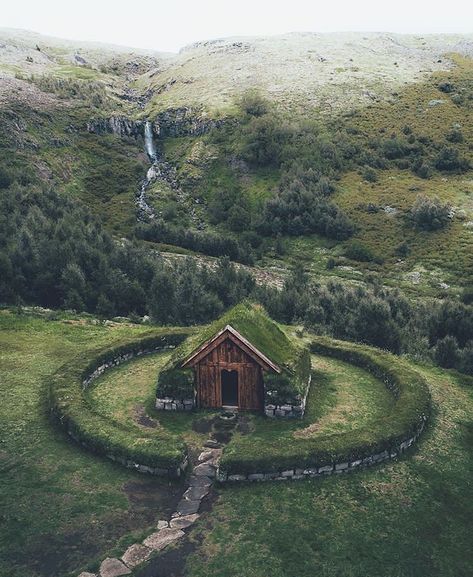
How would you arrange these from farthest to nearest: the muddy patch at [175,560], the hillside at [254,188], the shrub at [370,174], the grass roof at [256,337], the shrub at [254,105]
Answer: the shrub at [254,105], the shrub at [370,174], the hillside at [254,188], the grass roof at [256,337], the muddy patch at [175,560]

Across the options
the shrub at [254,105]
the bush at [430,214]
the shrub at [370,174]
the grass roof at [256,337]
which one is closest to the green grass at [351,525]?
the grass roof at [256,337]

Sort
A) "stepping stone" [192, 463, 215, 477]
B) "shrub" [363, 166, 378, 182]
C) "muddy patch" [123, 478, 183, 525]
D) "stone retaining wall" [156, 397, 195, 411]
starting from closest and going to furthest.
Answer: "muddy patch" [123, 478, 183, 525]
"stepping stone" [192, 463, 215, 477]
"stone retaining wall" [156, 397, 195, 411]
"shrub" [363, 166, 378, 182]

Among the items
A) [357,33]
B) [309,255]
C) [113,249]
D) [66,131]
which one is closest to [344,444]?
[113,249]

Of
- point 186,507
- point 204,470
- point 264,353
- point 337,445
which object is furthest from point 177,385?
point 337,445

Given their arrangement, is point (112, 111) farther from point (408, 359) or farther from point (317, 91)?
point (408, 359)

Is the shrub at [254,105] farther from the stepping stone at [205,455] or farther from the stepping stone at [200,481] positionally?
the stepping stone at [200,481]

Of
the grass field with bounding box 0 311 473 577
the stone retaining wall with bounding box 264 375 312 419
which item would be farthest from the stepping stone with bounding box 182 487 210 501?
the stone retaining wall with bounding box 264 375 312 419

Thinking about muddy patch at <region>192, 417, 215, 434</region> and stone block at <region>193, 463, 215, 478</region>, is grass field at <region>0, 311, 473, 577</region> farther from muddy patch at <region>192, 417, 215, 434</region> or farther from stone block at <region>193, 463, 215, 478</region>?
stone block at <region>193, 463, 215, 478</region>
